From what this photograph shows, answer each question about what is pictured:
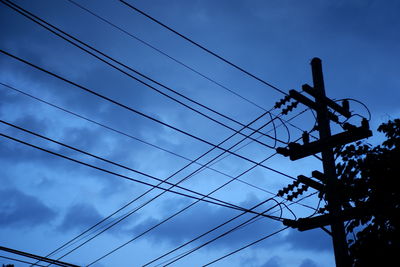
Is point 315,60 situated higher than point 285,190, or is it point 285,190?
point 315,60

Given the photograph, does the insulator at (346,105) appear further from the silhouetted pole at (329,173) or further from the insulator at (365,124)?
the insulator at (365,124)

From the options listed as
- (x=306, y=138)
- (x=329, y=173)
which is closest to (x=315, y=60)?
(x=306, y=138)

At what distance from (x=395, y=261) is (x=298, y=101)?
4713 millimetres

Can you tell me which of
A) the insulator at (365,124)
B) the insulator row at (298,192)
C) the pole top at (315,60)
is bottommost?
the insulator row at (298,192)

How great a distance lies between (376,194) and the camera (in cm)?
1091

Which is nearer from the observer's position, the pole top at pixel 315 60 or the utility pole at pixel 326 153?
the utility pole at pixel 326 153

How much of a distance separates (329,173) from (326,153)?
49 cm

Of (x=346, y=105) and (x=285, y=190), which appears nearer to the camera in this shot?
(x=285, y=190)

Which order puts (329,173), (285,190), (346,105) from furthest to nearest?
1. (346,105)
2. (285,190)
3. (329,173)

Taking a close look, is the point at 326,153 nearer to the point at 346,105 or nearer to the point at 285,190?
the point at 285,190

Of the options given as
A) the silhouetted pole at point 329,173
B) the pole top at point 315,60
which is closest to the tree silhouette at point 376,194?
the silhouetted pole at point 329,173

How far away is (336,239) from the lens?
8203mm

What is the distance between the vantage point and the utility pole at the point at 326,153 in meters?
8.20

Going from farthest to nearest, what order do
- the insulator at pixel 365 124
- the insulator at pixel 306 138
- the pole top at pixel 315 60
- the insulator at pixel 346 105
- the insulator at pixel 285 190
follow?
the pole top at pixel 315 60 → the insulator at pixel 346 105 → the insulator at pixel 285 190 → the insulator at pixel 306 138 → the insulator at pixel 365 124
